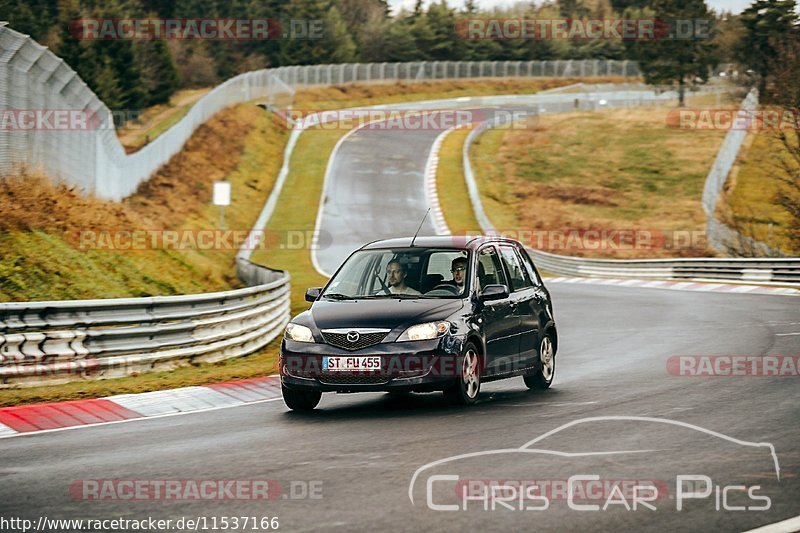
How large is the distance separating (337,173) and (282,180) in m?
3.72

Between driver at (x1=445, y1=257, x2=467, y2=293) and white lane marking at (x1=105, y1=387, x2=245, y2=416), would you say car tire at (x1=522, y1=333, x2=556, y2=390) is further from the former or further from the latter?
white lane marking at (x1=105, y1=387, x2=245, y2=416)

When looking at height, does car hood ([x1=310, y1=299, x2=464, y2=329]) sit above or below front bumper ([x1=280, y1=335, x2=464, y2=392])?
above

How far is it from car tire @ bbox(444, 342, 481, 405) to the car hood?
438mm

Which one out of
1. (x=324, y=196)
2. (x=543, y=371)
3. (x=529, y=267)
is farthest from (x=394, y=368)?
(x=324, y=196)

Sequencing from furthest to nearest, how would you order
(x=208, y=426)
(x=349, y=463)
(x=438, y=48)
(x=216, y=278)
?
(x=438, y=48)
(x=216, y=278)
(x=208, y=426)
(x=349, y=463)

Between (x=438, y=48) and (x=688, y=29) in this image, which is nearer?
(x=688, y=29)

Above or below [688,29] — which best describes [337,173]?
below

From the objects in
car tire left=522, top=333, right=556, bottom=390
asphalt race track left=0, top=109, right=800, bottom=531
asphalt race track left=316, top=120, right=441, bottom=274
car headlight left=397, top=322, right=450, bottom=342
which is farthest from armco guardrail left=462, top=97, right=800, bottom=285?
car headlight left=397, top=322, right=450, bottom=342

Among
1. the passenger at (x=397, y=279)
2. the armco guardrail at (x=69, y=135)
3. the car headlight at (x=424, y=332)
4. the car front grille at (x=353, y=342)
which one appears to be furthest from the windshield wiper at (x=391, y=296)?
the armco guardrail at (x=69, y=135)

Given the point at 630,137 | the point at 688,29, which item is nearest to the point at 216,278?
the point at 630,137

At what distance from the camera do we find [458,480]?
24.5 feet

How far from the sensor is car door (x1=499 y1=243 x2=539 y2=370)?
41.4 feet

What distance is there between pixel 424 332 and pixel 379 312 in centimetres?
51

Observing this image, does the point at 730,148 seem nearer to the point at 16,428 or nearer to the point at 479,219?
the point at 479,219
